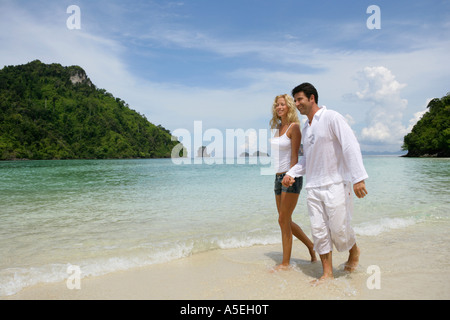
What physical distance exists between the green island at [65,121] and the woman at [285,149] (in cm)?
10488

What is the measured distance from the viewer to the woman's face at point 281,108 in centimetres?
359

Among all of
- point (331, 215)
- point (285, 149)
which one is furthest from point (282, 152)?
point (331, 215)

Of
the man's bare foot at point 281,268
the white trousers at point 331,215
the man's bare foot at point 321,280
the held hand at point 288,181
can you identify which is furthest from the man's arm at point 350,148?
the man's bare foot at point 281,268

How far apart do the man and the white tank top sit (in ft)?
0.97

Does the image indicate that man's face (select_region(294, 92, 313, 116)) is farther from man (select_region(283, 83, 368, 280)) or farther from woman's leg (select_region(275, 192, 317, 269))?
woman's leg (select_region(275, 192, 317, 269))

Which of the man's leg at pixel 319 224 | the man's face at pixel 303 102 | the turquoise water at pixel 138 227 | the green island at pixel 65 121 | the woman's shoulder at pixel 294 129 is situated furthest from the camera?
the green island at pixel 65 121

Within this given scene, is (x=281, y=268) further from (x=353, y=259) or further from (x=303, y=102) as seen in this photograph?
(x=303, y=102)

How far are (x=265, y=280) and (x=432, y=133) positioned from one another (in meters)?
92.6

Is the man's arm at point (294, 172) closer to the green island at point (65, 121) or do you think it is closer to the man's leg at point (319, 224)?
the man's leg at point (319, 224)

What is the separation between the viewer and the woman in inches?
138
